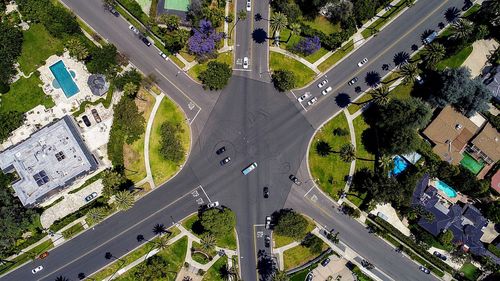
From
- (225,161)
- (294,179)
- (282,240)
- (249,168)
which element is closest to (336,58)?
(294,179)

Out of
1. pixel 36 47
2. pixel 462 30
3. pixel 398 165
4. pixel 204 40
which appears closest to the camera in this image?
pixel 462 30

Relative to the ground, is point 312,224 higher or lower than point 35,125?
lower

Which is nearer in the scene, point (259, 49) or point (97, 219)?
point (97, 219)

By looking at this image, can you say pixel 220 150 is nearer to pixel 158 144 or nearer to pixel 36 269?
pixel 158 144

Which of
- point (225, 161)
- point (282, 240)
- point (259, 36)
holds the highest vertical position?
point (259, 36)

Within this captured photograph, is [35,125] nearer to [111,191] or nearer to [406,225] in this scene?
[111,191]

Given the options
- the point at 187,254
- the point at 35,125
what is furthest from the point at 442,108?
the point at 35,125
